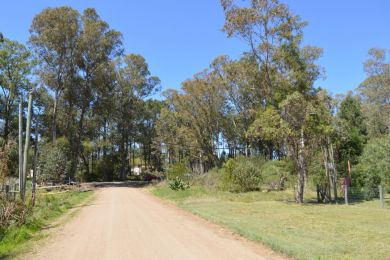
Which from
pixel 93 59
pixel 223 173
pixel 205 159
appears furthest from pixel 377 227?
pixel 205 159

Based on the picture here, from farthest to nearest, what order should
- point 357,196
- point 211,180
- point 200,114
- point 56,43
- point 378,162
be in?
point 200,114
point 56,43
point 211,180
point 357,196
point 378,162

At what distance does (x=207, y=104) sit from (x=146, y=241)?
46902mm

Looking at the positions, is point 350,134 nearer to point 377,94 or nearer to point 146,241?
point 377,94

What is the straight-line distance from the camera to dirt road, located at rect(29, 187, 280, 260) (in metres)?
9.60

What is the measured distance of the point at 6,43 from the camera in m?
55.8

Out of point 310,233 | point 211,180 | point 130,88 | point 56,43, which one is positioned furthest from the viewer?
point 130,88

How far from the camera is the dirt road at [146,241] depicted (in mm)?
9602

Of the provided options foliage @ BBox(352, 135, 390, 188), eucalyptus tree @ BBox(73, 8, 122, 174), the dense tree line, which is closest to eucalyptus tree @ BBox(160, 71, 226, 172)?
the dense tree line

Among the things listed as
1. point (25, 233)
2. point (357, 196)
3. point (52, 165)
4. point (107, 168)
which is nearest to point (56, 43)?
point (52, 165)

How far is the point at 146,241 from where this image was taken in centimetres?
1143

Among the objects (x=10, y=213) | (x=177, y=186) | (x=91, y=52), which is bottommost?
(x=177, y=186)

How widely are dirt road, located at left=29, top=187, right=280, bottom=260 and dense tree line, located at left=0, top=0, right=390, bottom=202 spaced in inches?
174

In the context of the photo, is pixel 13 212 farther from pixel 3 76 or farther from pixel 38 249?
pixel 3 76

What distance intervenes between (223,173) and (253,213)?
1656 cm
